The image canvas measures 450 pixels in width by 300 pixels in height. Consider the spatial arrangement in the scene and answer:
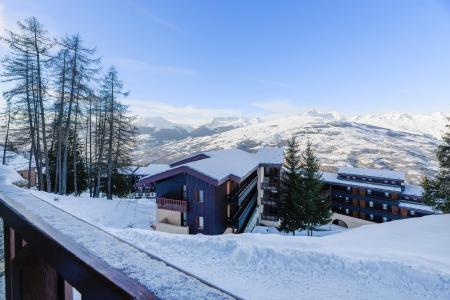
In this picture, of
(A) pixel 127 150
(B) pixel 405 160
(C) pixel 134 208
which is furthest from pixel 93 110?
(B) pixel 405 160

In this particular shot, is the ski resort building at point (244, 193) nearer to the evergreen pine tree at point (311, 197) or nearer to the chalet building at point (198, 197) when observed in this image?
the chalet building at point (198, 197)

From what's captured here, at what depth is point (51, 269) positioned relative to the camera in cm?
121

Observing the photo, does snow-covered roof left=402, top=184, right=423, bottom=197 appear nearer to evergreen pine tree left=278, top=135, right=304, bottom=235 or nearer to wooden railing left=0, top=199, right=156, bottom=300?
evergreen pine tree left=278, top=135, right=304, bottom=235

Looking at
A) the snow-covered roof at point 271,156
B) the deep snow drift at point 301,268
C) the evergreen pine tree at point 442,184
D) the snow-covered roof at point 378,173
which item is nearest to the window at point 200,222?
the deep snow drift at point 301,268

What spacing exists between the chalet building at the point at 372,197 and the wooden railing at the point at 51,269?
4583 cm

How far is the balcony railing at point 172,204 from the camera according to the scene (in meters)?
19.7

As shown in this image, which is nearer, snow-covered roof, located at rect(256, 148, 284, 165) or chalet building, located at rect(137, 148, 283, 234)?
chalet building, located at rect(137, 148, 283, 234)

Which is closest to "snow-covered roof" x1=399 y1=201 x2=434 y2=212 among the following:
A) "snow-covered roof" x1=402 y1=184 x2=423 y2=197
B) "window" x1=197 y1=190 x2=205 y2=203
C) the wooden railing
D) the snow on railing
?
"snow-covered roof" x1=402 y1=184 x2=423 y2=197

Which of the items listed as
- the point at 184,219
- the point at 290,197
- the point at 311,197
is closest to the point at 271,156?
the point at 290,197

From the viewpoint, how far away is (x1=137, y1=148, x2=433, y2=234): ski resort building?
19438 millimetres

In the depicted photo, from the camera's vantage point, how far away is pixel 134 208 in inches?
944

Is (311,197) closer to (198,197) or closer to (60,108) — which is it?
(198,197)

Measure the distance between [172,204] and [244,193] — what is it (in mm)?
7542

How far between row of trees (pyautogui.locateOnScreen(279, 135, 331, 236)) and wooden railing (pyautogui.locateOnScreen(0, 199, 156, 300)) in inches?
1020
